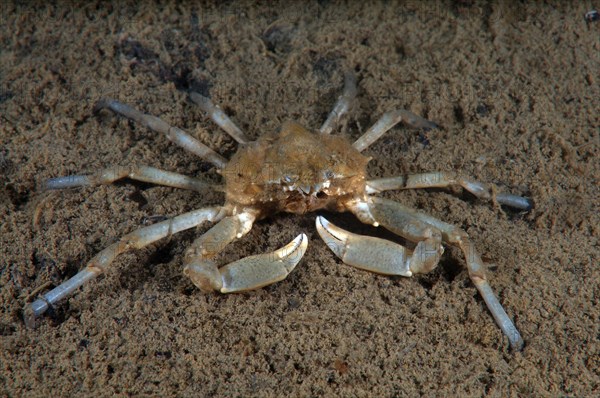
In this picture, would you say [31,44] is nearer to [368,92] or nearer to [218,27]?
[218,27]

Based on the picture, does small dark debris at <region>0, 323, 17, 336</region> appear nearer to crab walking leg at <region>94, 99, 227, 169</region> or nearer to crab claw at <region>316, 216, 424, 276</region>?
crab walking leg at <region>94, 99, 227, 169</region>

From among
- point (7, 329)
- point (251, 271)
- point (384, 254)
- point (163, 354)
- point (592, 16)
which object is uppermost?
point (592, 16)

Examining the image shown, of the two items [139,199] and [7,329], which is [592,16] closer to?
[139,199]

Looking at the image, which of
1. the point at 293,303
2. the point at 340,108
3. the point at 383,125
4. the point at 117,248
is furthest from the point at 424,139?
the point at 117,248

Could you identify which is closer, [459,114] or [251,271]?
[251,271]

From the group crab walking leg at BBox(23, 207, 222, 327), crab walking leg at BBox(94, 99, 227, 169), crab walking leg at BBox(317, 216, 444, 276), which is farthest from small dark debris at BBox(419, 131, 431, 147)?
crab walking leg at BBox(23, 207, 222, 327)

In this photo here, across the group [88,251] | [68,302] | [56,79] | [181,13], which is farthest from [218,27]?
[68,302]

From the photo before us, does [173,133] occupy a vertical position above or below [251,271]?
above
